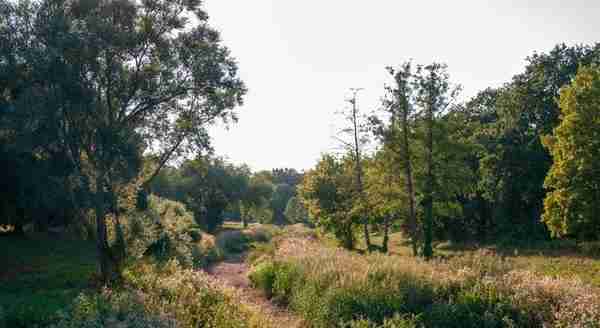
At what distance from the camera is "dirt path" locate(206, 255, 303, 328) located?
43.2 feet

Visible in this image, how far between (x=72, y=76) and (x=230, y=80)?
5464mm

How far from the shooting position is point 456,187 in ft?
90.7

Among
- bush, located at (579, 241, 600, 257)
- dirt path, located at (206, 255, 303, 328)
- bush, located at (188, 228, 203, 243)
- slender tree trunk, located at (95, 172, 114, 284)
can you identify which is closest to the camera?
dirt path, located at (206, 255, 303, 328)

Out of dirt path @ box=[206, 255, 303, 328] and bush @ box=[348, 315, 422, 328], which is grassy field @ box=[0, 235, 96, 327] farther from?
bush @ box=[348, 315, 422, 328]

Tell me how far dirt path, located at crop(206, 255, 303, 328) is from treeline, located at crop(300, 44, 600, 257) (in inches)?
367

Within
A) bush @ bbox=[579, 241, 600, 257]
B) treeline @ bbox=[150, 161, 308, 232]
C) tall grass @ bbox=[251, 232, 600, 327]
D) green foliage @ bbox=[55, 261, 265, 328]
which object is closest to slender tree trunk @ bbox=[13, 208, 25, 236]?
green foliage @ bbox=[55, 261, 265, 328]

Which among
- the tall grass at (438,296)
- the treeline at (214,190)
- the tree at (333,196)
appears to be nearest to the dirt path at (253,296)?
the tall grass at (438,296)

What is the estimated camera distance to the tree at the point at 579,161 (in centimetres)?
2545

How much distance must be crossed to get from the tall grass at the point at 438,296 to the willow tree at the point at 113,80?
736 cm

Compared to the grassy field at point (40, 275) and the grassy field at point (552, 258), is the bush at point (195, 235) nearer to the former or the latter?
the grassy field at point (40, 275)

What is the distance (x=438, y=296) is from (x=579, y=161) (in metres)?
18.5

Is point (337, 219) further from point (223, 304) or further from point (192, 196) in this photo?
point (192, 196)

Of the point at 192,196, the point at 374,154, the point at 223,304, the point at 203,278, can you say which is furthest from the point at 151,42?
the point at 192,196

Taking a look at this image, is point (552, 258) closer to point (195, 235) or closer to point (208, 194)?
point (195, 235)
